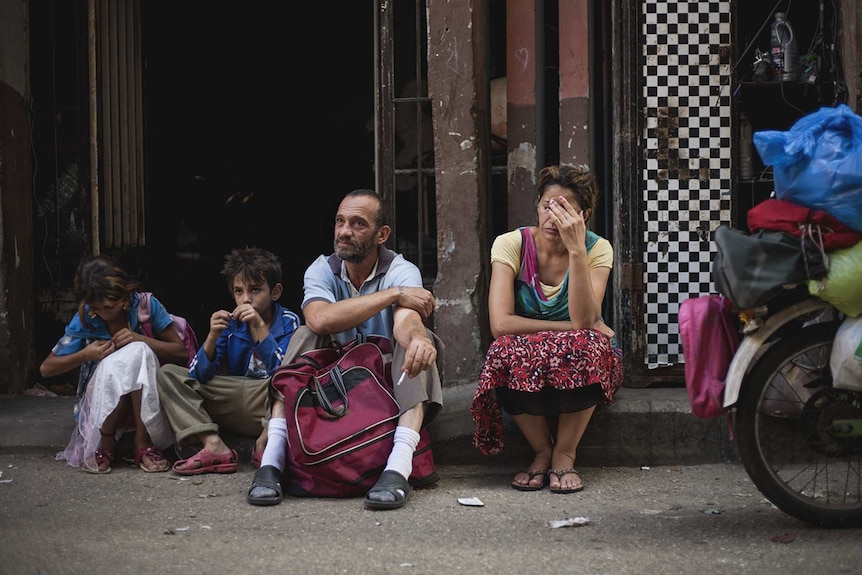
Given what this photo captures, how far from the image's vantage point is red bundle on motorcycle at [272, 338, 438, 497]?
4285mm

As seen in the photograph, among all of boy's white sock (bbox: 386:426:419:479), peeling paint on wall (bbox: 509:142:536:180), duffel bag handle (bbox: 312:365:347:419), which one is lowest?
boy's white sock (bbox: 386:426:419:479)

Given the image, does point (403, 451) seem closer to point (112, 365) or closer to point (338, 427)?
point (338, 427)

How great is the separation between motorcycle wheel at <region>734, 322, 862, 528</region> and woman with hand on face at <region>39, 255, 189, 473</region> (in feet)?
8.95

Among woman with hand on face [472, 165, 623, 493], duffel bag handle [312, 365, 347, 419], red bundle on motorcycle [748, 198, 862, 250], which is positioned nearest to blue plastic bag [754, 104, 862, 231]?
red bundle on motorcycle [748, 198, 862, 250]

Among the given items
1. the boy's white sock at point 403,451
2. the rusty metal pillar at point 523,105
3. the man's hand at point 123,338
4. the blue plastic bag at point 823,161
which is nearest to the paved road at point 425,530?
the boy's white sock at point 403,451

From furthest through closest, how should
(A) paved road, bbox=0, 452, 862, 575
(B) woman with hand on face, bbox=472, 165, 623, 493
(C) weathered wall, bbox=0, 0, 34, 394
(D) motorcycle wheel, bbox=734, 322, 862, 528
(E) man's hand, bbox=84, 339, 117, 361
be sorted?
(C) weathered wall, bbox=0, 0, 34, 394 → (E) man's hand, bbox=84, 339, 117, 361 → (B) woman with hand on face, bbox=472, 165, 623, 493 → (D) motorcycle wheel, bbox=734, 322, 862, 528 → (A) paved road, bbox=0, 452, 862, 575

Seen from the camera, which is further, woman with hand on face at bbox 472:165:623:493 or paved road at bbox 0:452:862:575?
woman with hand on face at bbox 472:165:623:493

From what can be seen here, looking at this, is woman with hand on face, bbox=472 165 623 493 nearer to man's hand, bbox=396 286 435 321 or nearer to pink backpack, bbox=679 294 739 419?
man's hand, bbox=396 286 435 321

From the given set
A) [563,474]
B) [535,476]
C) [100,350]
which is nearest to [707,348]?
[563,474]

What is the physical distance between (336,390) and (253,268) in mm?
896

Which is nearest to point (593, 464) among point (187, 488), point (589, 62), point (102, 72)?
point (187, 488)

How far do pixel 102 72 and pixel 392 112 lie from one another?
1911mm

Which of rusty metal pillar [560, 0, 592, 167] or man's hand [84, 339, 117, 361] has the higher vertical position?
rusty metal pillar [560, 0, 592, 167]

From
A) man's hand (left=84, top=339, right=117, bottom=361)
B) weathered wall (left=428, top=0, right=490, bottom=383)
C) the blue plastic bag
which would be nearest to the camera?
the blue plastic bag
